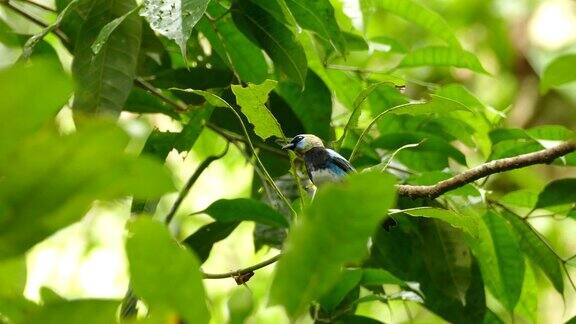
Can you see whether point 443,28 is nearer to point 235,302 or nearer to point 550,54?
point 235,302

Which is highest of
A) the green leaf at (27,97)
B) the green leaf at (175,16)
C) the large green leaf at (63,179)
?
the green leaf at (27,97)

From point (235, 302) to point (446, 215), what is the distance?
877 millimetres

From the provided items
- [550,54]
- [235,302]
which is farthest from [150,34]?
[550,54]

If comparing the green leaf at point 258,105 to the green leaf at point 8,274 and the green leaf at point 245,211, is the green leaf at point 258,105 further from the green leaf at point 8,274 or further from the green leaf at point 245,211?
the green leaf at point 8,274

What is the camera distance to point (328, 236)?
79 centimetres

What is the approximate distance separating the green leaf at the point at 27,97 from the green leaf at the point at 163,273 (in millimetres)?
144

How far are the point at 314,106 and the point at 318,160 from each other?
0.24m

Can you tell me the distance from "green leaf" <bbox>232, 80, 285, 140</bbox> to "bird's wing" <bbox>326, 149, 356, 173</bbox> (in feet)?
1.00

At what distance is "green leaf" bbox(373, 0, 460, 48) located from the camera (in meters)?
2.64

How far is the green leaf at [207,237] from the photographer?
2326 millimetres

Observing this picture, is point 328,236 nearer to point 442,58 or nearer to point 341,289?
point 341,289

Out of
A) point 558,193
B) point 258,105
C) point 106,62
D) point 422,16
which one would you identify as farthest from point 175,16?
point 558,193

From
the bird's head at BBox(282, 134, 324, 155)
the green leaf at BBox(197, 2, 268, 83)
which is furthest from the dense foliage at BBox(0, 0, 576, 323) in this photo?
the bird's head at BBox(282, 134, 324, 155)

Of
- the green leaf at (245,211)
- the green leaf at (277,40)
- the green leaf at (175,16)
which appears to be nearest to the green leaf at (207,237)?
the green leaf at (245,211)
